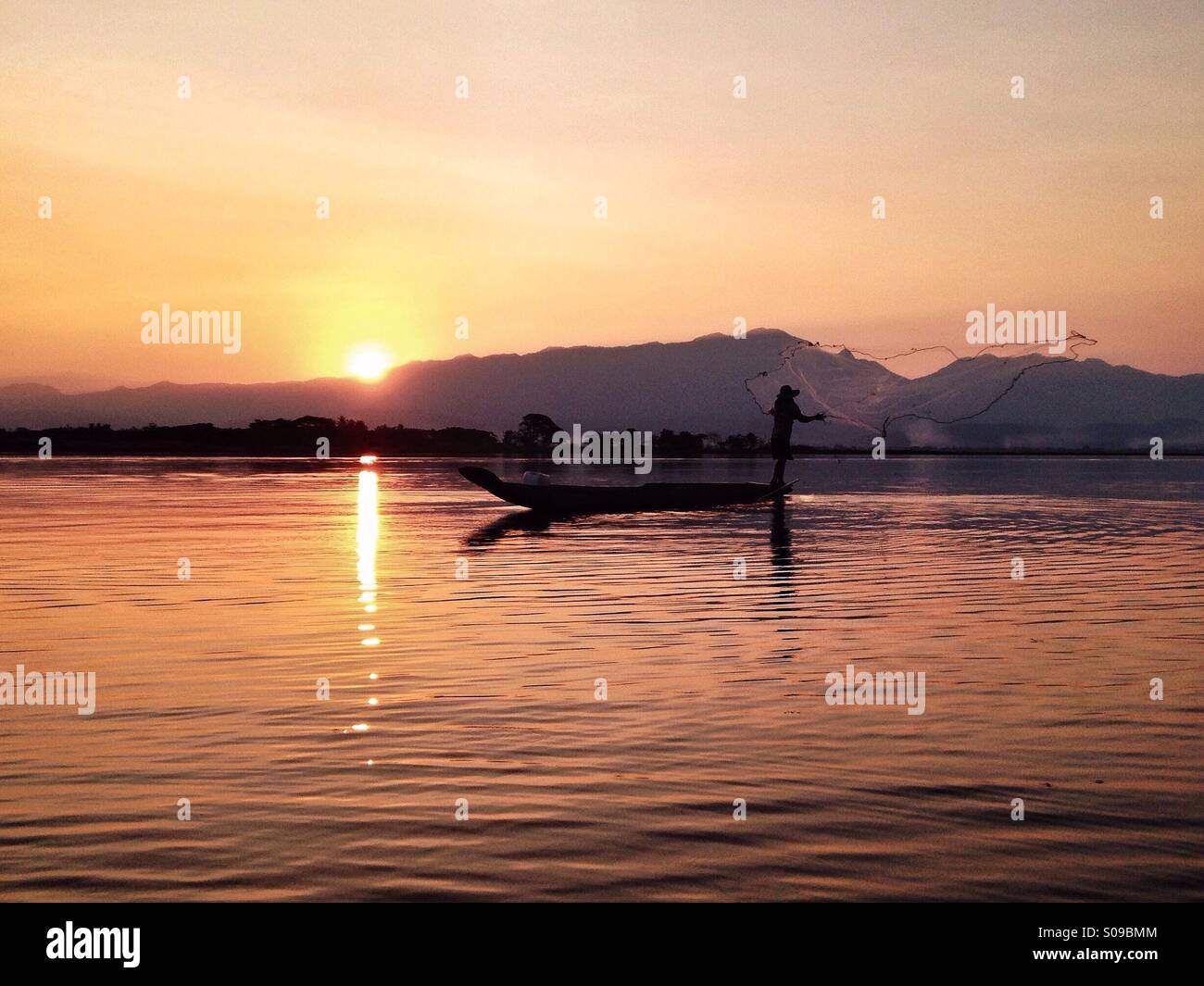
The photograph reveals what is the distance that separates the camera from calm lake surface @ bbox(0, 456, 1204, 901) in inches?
337

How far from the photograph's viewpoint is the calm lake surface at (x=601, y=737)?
28.1 feet

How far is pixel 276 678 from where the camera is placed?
1572 cm

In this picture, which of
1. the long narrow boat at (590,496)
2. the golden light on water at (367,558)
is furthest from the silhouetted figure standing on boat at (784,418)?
Answer: the golden light on water at (367,558)

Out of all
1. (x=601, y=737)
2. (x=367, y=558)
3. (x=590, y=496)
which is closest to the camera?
(x=601, y=737)

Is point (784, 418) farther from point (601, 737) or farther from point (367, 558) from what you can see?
point (601, 737)

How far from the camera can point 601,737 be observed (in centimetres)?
1243

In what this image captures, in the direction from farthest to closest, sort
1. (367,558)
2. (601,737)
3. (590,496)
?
(590,496)
(367,558)
(601,737)

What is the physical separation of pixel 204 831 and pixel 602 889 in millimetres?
3166

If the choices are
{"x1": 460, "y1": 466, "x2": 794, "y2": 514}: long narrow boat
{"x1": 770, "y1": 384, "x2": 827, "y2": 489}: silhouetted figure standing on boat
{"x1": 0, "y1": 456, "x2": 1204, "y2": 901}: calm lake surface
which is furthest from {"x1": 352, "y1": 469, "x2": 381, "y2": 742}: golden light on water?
{"x1": 770, "y1": 384, "x2": 827, "y2": 489}: silhouetted figure standing on boat

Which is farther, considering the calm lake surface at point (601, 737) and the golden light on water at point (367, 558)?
the golden light on water at point (367, 558)

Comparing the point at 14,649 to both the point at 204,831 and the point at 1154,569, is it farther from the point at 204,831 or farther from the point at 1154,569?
the point at 1154,569

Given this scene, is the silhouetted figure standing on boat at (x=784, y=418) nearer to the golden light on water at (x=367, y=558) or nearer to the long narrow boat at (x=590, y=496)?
the long narrow boat at (x=590, y=496)

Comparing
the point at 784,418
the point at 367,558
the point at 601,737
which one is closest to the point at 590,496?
the point at 784,418

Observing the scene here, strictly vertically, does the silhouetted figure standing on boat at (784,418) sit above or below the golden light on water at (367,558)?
above
